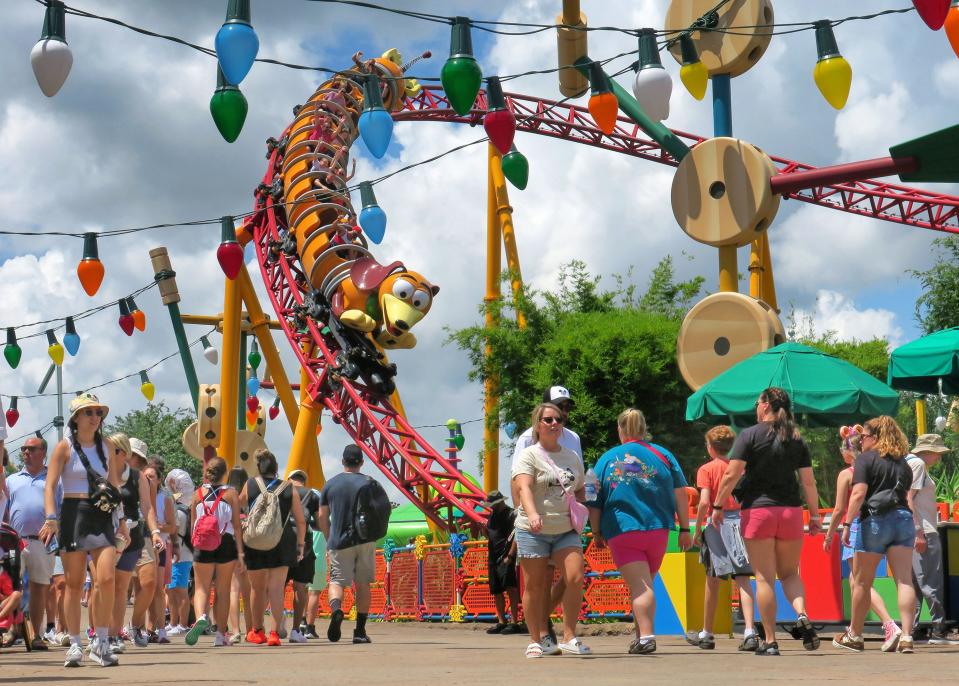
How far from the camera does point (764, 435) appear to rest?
8742 mm

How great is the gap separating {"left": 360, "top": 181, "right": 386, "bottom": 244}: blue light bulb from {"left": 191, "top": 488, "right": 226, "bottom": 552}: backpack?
7.35m

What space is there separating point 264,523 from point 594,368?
1625 cm

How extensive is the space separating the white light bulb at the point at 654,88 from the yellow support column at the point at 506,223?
1463cm

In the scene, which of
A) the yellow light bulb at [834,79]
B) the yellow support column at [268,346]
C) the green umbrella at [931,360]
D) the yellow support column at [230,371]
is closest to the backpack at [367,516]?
the yellow light bulb at [834,79]

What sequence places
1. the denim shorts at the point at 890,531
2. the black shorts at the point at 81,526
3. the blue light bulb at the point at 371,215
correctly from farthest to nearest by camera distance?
the blue light bulb at the point at 371,215, the denim shorts at the point at 890,531, the black shorts at the point at 81,526

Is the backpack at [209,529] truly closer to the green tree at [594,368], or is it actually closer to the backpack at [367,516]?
the backpack at [367,516]

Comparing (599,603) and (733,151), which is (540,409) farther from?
(733,151)

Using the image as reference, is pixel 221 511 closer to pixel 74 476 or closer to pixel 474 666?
pixel 74 476

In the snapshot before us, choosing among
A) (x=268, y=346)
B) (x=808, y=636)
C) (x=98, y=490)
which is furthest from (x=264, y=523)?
(x=268, y=346)

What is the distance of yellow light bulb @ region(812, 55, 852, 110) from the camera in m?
11.0

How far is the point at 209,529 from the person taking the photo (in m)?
11.4

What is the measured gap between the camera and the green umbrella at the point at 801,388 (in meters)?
13.7

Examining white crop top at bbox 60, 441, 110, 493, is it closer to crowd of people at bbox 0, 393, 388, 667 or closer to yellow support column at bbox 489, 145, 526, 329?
crowd of people at bbox 0, 393, 388, 667

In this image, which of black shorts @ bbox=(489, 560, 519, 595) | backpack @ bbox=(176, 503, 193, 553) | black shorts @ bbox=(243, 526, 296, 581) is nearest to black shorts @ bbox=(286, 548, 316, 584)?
backpack @ bbox=(176, 503, 193, 553)
